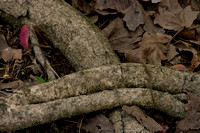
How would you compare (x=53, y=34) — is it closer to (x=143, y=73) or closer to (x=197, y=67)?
(x=143, y=73)

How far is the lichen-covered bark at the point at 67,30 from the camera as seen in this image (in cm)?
279

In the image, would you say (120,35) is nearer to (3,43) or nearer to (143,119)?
(143,119)

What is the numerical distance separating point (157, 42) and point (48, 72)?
1396mm

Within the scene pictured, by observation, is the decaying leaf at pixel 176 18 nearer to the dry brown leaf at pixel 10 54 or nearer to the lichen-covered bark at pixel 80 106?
the lichen-covered bark at pixel 80 106

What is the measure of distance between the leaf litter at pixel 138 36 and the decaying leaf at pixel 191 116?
62 cm

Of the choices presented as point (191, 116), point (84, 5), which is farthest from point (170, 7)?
point (191, 116)

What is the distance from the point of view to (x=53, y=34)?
3.00 m

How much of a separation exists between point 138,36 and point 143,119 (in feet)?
4.08

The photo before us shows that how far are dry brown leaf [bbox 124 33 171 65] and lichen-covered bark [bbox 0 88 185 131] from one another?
0.56m

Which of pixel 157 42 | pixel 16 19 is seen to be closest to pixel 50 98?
pixel 16 19

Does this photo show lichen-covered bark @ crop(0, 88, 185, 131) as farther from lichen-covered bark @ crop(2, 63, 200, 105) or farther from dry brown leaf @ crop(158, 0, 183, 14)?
dry brown leaf @ crop(158, 0, 183, 14)

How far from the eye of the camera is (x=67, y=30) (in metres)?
2.89

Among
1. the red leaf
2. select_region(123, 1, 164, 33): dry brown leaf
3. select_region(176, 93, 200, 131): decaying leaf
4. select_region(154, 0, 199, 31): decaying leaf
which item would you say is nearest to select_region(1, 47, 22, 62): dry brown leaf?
the red leaf

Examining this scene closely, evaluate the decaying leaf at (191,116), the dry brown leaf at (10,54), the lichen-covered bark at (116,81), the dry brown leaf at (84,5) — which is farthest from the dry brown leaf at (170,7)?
the dry brown leaf at (10,54)
